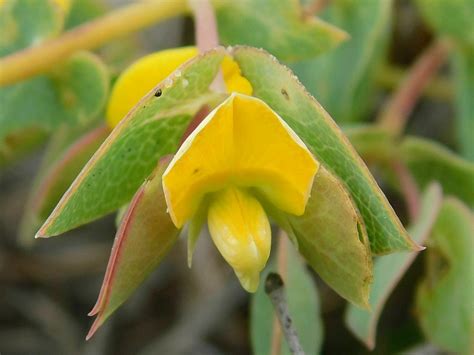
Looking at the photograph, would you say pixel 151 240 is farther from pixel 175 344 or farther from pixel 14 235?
pixel 14 235

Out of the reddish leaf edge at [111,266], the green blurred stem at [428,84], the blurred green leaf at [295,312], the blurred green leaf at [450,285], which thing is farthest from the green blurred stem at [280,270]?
the green blurred stem at [428,84]

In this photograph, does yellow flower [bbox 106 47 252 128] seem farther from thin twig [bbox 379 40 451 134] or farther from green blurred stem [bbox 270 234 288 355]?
thin twig [bbox 379 40 451 134]

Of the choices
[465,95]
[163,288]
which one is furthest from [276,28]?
[163,288]

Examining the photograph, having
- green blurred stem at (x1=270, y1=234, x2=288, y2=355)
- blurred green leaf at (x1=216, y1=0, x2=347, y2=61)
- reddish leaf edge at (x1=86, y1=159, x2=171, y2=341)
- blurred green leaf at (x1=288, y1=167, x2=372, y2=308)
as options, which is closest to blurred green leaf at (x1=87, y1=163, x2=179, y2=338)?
reddish leaf edge at (x1=86, y1=159, x2=171, y2=341)

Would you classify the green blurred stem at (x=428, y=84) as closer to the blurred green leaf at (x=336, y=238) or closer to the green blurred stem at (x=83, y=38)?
the green blurred stem at (x=83, y=38)

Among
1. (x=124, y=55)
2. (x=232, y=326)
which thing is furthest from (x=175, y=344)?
(x=124, y=55)

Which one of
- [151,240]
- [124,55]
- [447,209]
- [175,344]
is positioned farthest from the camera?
[124,55]
